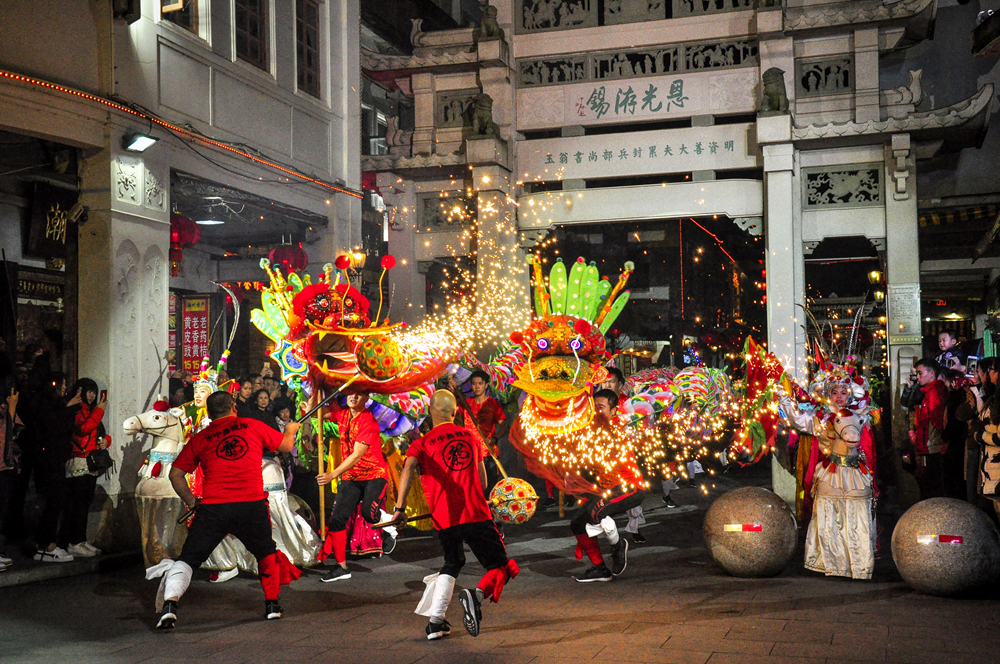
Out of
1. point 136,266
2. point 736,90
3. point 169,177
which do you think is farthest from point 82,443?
point 736,90

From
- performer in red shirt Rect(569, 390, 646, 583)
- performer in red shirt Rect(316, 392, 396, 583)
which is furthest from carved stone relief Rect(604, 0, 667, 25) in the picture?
performer in red shirt Rect(316, 392, 396, 583)

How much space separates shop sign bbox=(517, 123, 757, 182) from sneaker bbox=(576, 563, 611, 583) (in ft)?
25.7

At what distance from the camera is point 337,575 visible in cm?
799

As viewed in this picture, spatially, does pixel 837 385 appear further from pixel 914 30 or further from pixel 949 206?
pixel 949 206

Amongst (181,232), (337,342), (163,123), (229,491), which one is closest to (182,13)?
(163,123)

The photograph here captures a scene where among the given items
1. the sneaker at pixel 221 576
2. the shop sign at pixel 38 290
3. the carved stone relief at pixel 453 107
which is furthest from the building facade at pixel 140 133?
the carved stone relief at pixel 453 107

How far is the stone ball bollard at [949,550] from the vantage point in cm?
660

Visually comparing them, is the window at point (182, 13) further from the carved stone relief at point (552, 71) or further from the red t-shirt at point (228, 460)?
the carved stone relief at point (552, 71)

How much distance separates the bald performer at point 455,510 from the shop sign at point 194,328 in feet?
29.4

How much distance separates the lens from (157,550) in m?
8.31

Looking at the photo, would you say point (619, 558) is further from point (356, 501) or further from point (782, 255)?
point (782, 255)

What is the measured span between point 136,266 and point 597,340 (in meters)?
4.68

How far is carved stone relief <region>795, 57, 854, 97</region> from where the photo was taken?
13477 millimetres

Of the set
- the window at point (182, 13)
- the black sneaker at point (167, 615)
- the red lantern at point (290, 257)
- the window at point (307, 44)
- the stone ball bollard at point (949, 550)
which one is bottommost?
the black sneaker at point (167, 615)
